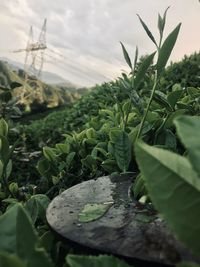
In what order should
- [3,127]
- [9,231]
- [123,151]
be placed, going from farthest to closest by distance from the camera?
[3,127] → [123,151] → [9,231]

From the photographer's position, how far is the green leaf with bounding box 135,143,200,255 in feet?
2.22

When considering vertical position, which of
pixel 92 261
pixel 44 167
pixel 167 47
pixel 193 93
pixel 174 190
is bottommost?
pixel 44 167

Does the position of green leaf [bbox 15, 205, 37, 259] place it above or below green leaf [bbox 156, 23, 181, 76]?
below

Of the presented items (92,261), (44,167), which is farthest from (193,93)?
(92,261)

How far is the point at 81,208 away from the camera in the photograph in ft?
3.87

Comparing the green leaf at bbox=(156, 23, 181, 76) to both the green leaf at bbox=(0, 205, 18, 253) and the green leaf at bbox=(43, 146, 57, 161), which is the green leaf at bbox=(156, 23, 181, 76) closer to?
the green leaf at bbox=(0, 205, 18, 253)

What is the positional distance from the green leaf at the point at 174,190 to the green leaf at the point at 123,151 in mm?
923

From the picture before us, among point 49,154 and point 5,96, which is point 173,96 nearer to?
point 49,154

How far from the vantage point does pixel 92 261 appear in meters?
0.77

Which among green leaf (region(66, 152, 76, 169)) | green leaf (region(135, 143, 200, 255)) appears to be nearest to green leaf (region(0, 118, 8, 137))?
green leaf (region(66, 152, 76, 169))

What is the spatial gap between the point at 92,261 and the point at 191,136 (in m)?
0.26

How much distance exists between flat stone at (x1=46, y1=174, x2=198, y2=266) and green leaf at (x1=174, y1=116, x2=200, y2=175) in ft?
0.65

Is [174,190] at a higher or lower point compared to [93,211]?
higher

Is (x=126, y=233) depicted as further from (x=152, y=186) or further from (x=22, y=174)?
(x=22, y=174)
